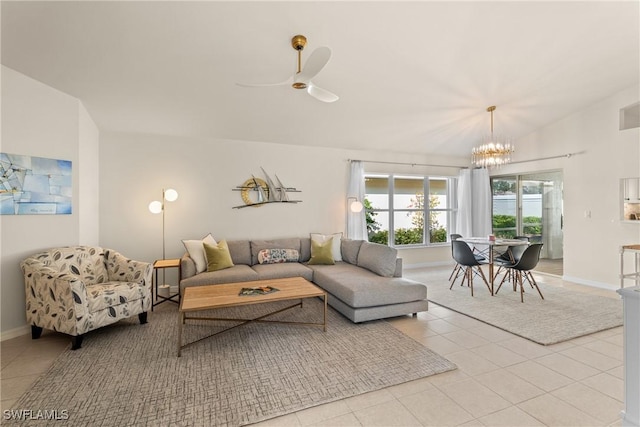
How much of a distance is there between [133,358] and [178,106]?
120 inches

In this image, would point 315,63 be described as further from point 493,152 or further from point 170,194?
point 493,152

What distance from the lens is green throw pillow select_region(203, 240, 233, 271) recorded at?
4.29 meters

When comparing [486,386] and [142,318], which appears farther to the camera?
[142,318]

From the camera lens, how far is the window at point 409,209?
21.0 ft

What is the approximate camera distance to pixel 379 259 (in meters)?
4.13

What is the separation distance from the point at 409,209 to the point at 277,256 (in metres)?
3.28

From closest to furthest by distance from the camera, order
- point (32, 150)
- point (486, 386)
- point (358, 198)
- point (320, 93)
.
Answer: point (486, 386), point (320, 93), point (32, 150), point (358, 198)

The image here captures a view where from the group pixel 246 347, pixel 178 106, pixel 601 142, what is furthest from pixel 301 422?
pixel 601 142

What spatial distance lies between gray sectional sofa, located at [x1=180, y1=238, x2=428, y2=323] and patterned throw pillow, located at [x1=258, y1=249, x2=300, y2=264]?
0.27 feet

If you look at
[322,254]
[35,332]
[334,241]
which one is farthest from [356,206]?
[35,332]

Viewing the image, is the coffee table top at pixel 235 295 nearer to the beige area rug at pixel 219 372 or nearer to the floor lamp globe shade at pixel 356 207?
the beige area rug at pixel 219 372

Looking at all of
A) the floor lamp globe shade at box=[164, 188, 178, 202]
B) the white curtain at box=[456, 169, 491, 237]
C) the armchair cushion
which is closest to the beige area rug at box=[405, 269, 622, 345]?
the white curtain at box=[456, 169, 491, 237]

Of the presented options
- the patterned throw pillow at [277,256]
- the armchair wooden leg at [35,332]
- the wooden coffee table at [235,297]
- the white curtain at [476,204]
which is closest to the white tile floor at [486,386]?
the armchair wooden leg at [35,332]

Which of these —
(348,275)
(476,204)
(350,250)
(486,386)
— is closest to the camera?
(486,386)
